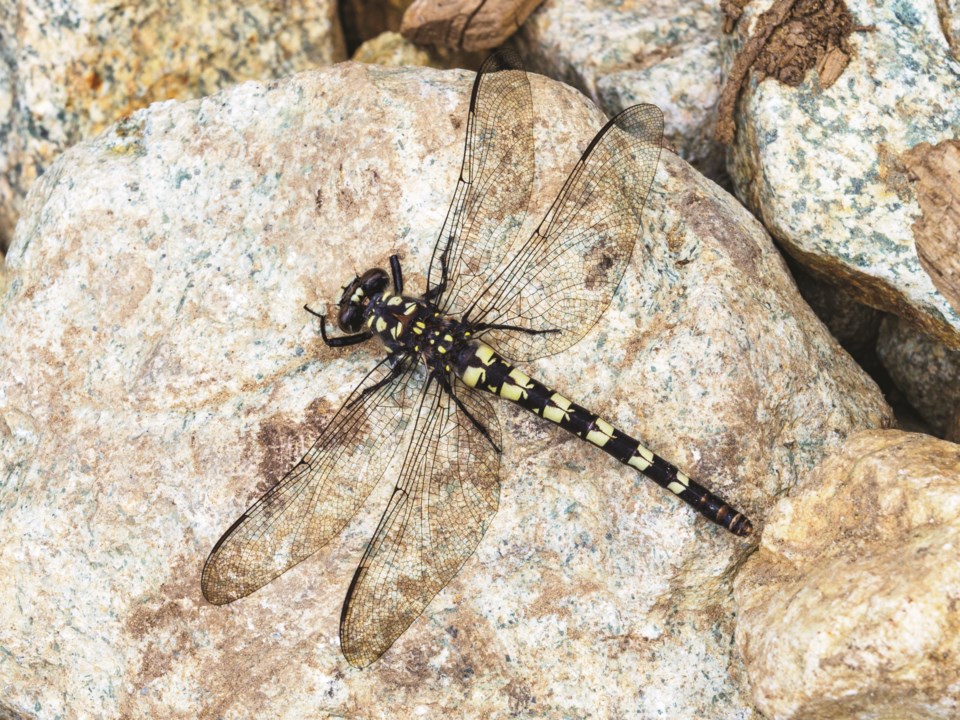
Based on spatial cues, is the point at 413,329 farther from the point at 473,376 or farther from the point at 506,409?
the point at 506,409

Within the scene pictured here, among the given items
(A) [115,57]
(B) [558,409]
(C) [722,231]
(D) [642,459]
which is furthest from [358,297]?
(A) [115,57]

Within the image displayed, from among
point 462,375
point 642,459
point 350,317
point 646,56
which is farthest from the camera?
point 646,56

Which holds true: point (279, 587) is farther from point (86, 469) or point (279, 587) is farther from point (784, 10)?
point (784, 10)

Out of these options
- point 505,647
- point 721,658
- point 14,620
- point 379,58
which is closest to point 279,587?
point 505,647

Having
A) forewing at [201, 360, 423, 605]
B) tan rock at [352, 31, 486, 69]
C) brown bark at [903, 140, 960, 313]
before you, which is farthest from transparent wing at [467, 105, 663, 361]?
tan rock at [352, 31, 486, 69]

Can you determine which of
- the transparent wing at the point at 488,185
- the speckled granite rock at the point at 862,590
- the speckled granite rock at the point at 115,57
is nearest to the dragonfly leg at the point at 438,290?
the transparent wing at the point at 488,185

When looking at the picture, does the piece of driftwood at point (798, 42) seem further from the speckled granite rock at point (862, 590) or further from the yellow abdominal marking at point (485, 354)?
the yellow abdominal marking at point (485, 354)

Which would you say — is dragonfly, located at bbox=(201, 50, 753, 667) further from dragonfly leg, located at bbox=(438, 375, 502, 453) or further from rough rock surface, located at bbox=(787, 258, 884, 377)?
rough rock surface, located at bbox=(787, 258, 884, 377)
